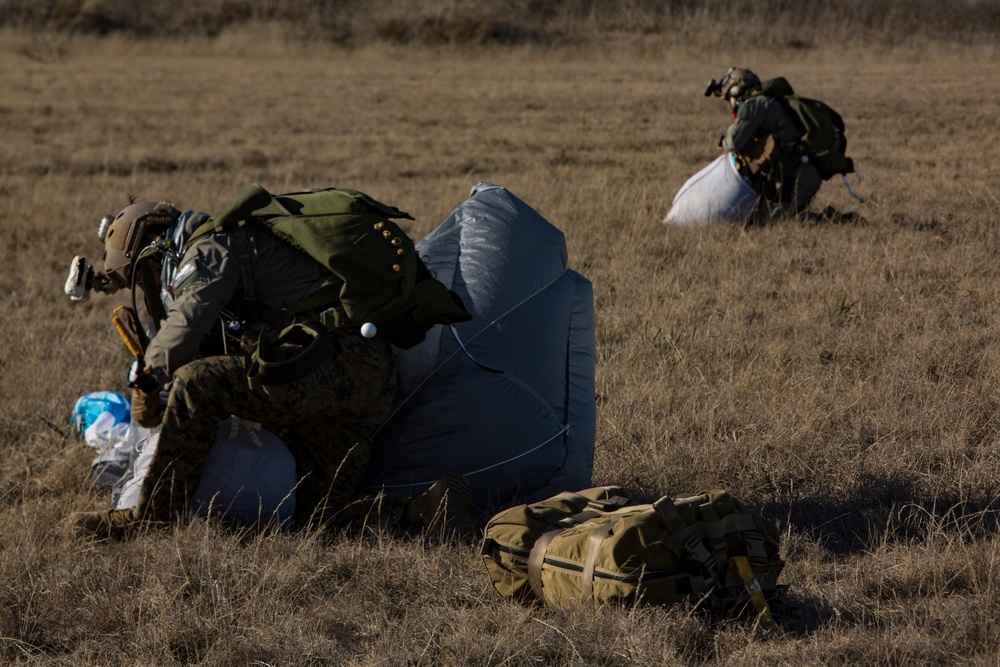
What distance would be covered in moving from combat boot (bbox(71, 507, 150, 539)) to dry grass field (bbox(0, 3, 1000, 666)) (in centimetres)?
7

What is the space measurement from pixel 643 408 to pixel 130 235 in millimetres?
2360

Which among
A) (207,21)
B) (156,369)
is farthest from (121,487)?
(207,21)

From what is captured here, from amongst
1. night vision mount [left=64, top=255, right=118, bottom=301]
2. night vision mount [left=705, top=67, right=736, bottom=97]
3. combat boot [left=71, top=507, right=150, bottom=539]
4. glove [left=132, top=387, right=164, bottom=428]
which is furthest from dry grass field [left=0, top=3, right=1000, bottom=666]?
night vision mount [left=705, top=67, right=736, bottom=97]

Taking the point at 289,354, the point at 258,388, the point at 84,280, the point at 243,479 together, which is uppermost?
the point at 84,280

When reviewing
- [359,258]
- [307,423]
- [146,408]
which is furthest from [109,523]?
[359,258]

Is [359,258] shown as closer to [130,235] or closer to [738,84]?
[130,235]

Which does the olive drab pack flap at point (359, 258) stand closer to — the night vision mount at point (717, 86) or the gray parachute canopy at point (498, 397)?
the gray parachute canopy at point (498, 397)

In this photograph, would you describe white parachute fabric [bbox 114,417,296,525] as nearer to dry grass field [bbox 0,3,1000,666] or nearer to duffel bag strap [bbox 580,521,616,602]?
dry grass field [bbox 0,3,1000,666]

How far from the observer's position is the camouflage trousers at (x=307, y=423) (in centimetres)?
360

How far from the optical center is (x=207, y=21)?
31016 millimetres

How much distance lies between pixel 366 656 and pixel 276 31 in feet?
93.7

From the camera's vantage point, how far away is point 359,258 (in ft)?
11.9

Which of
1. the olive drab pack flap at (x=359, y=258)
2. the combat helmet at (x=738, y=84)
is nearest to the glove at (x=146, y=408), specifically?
the olive drab pack flap at (x=359, y=258)

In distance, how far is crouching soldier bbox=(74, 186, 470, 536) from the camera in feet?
11.8
